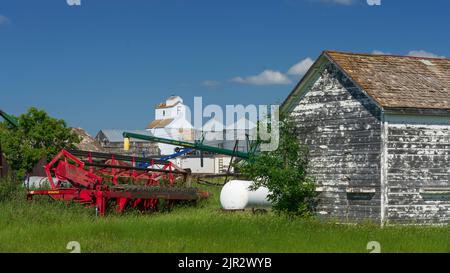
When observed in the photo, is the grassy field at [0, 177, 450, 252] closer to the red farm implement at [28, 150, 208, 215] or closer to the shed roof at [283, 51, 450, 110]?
the red farm implement at [28, 150, 208, 215]

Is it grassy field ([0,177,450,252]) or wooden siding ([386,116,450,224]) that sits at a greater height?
wooden siding ([386,116,450,224])

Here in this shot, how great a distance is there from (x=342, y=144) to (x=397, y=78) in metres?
2.79

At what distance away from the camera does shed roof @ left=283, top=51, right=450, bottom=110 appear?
21.3 m

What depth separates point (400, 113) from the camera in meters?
20.9

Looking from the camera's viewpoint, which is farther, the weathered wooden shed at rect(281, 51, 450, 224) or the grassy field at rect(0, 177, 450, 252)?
the weathered wooden shed at rect(281, 51, 450, 224)

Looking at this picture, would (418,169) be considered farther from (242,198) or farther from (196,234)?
(242,198)

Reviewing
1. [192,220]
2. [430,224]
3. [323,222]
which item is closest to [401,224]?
[430,224]

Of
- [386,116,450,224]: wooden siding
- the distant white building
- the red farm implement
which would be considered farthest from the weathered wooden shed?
the distant white building

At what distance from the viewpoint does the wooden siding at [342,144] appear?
21.2 m

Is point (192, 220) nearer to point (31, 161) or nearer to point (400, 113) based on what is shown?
point (400, 113)

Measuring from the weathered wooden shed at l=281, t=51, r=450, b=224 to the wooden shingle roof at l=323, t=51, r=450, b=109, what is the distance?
0.12 feet

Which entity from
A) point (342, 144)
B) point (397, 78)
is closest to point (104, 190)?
point (342, 144)

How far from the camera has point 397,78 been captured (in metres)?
22.7

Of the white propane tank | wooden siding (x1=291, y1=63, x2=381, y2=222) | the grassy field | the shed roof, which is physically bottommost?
the grassy field
